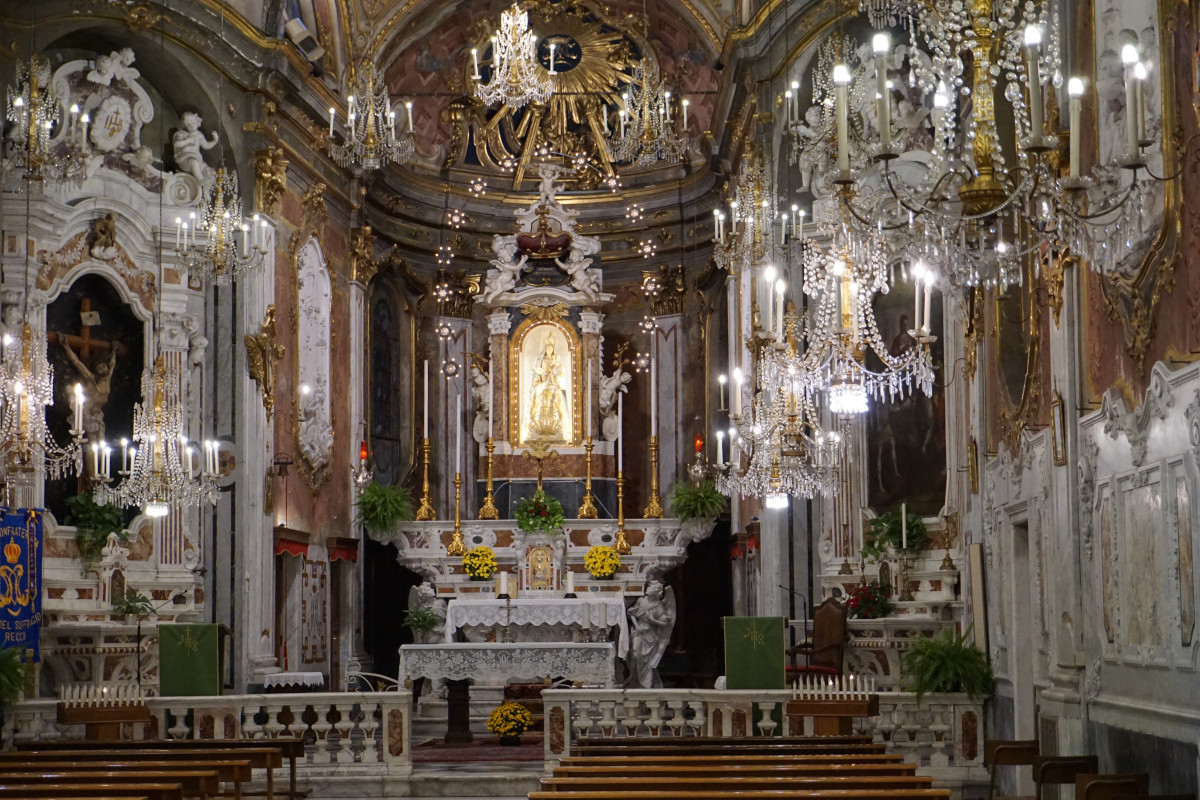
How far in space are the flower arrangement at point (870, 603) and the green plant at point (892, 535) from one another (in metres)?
0.38

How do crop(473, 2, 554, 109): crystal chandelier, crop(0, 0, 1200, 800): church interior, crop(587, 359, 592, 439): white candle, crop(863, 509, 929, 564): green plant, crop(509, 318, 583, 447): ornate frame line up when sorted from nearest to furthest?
crop(0, 0, 1200, 800): church interior < crop(863, 509, 929, 564): green plant < crop(473, 2, 554, 109): crystal chandelier < crop(587, 359, 592, 439): white candle < crop(509, 318, 583, 447): ornate frame

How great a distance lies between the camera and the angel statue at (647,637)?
2041 cm

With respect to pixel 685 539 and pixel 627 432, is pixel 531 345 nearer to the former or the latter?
pixel 627 432

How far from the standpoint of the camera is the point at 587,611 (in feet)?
63.6

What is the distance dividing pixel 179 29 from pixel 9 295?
3922mm

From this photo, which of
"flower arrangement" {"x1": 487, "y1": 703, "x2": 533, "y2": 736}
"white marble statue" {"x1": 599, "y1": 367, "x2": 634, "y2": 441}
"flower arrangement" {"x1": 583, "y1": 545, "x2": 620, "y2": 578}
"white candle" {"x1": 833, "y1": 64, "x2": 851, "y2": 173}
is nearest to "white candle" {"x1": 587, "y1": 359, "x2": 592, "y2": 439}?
"white marble statue" {"x1": 599, "y1": 367, "x2": 634, "y2": 441}

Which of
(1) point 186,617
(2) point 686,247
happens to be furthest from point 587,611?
(2) point 686,247

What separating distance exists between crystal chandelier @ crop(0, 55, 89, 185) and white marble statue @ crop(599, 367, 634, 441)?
9204 millimetres

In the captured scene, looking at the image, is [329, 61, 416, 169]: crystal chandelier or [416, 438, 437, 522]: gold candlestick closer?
[329, 61, 416, 169]: crystal chandelier

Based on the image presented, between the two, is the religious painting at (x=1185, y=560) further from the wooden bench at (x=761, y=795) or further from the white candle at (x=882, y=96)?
the white candle at (x=882, y=96)

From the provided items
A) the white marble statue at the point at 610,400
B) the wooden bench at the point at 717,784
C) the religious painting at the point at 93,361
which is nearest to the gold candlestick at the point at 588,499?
the white marble statue at the point at 610,400

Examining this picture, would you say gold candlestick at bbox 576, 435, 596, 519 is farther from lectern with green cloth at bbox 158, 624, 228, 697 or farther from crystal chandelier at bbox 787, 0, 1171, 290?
crystal chandelier at bbox 787, 0, 1171, 290

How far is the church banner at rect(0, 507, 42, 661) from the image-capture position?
550 inches

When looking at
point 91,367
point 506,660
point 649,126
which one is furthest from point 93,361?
point 649,126
